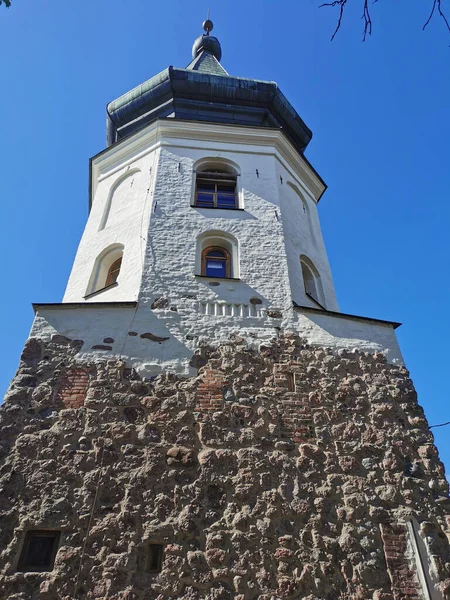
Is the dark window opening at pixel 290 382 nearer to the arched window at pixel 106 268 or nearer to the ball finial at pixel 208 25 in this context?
the arched window at pixel 106 268

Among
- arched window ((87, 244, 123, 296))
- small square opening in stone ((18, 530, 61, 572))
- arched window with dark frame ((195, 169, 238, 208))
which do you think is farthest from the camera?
arched window with dark frame ((195, 169, 238, 208))

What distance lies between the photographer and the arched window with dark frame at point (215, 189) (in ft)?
37.4

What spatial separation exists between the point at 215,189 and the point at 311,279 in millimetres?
2738

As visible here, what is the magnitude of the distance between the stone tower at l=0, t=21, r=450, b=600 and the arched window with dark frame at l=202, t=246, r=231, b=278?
0.12 ft

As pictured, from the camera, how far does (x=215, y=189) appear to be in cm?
1179

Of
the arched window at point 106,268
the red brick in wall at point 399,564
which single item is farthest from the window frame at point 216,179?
the red brick in wall at point 399,564

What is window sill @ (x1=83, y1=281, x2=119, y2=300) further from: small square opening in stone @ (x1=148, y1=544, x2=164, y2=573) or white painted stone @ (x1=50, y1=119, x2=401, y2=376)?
small square opening in stone @ (x1=148, y1=544, x2=164, y2=573)

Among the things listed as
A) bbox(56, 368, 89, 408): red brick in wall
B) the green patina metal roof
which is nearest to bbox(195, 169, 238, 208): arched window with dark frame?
the green patina metal roof

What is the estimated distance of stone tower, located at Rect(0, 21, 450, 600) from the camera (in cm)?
597

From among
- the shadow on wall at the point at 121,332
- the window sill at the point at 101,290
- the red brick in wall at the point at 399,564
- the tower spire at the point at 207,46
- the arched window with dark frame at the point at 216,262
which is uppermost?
the tower spire at the point at 207,46

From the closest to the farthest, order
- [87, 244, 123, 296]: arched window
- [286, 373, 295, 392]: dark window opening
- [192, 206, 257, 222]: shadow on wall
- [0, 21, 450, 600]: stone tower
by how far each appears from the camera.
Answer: [0, 21, 450, 600]: stone tower → [286, 373, 295, 392]: dark window opening → [87, 244, 123, 296]: arched window → [192, 206, 257, 222]: shadow on wall

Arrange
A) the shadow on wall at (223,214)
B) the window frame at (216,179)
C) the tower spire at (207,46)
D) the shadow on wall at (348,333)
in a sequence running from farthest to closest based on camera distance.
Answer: the tower spire at (207,46)
the window frame at (216,179)
the shadow on wall at (223,214)
the shadow on wall at (348,333)

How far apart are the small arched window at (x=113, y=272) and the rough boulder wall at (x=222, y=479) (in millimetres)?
→ 2596

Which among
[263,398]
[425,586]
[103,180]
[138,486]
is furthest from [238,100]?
[425,586]
